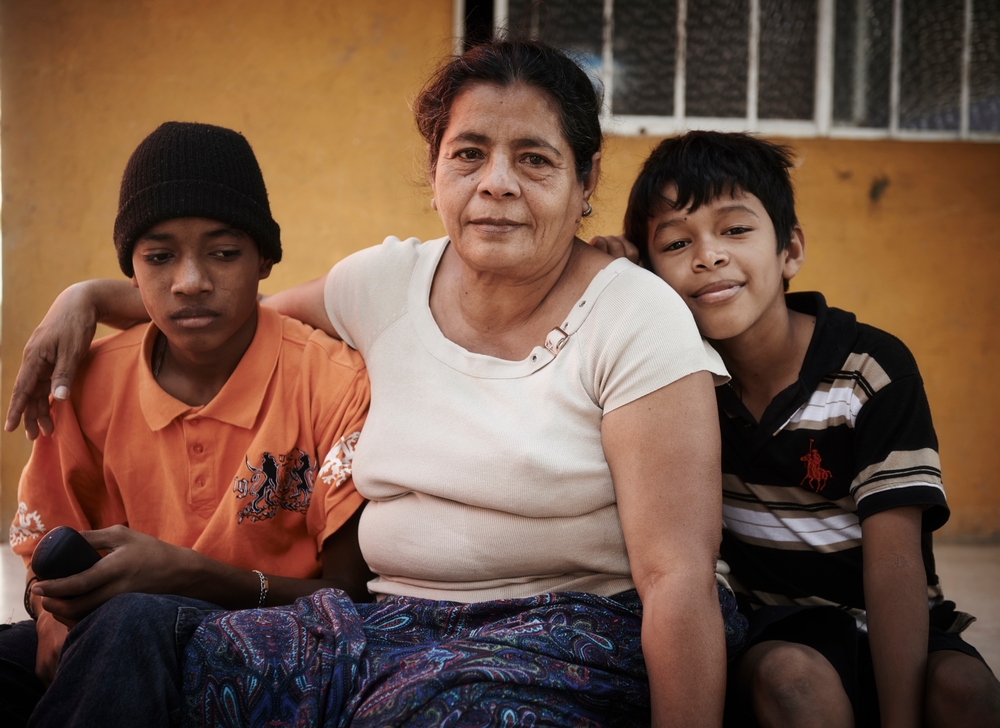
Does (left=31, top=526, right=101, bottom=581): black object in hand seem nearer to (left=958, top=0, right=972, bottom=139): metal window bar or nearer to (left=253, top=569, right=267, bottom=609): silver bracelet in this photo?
(left=253, top=569, right=267, bottom=609): silver bracelet

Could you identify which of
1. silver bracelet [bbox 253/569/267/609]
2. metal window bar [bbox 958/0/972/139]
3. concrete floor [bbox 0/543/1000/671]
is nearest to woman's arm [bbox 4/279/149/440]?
silver bracelet [bbox 253/569/267/609]

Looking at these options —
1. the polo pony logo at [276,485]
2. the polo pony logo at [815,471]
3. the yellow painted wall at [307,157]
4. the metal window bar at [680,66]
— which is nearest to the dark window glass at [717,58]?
the metal window bar at [680,66]

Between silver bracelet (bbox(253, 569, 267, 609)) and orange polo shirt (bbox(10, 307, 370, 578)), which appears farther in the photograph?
orange polo shirt (bbox(10, 307, 370, 578))

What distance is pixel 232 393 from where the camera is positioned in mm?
2111

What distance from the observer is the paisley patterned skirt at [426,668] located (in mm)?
1508

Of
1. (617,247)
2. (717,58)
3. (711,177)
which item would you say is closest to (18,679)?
(617,247)

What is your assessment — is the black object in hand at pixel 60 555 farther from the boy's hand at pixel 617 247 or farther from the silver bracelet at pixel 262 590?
the boy's hand at pixel 617 247

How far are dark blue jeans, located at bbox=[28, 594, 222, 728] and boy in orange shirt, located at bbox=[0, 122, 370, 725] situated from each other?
0.34 metres

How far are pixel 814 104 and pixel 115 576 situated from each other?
4.22 m

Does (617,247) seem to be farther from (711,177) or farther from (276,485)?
(276,485)

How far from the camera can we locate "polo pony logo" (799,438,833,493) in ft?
6.42

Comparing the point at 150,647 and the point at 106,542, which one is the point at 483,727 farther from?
the point at 106,542

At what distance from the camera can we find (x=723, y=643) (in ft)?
5.43

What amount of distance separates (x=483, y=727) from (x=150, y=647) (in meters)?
0.63
